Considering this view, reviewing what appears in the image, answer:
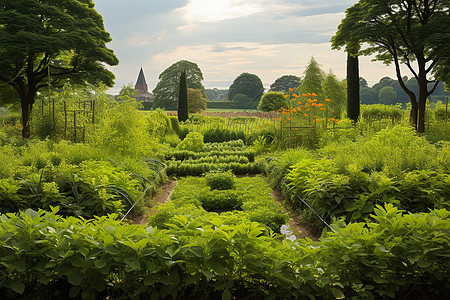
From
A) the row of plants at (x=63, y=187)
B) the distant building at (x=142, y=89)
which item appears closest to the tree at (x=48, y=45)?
the row of plants at (x=63, y=187)

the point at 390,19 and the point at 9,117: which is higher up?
the point at 390,19

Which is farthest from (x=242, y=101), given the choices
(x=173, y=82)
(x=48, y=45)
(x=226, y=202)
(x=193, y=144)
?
(x=226, y=202)

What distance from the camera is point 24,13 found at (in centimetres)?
1479

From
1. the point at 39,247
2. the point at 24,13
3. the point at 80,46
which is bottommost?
the point at 39,247

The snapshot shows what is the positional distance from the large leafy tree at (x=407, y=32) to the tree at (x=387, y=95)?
103 ft

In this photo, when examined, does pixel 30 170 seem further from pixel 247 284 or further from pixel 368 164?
pixel 368 164

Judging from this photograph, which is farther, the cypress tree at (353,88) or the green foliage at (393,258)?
the cypress tree at (353,88)

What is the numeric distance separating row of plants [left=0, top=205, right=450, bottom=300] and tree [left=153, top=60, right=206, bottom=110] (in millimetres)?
46498

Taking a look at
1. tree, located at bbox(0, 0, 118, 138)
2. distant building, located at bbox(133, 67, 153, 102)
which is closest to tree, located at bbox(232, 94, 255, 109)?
distant building, located at bbox(133, 67, 153, 102)

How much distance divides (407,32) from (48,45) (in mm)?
16071

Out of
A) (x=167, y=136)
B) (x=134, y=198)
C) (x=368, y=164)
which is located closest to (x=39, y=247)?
(x=134, y=198)

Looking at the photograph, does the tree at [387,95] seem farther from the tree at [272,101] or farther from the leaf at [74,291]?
the leaf at [74,291]

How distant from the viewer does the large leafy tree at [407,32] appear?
1570 centimetres

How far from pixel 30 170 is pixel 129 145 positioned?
2382 mm
